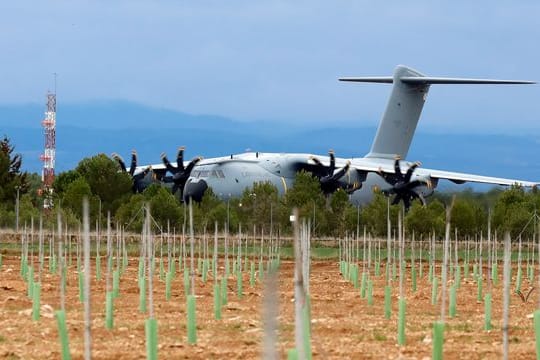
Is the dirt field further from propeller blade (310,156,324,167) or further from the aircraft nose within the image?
propeller blade (310,156,324,167)

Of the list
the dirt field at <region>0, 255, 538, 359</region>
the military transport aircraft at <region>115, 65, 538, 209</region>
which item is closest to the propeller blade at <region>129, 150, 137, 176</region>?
the military transport aircraft at <region>115, 65, 538, 209</region>

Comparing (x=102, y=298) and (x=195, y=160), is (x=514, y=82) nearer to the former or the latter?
(x=195, y=160)

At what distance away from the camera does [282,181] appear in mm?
83062

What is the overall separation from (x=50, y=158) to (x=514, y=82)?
97.5ft

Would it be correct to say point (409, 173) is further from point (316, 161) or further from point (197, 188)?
point (197, 188)

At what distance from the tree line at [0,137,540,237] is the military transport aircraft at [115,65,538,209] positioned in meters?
3.03

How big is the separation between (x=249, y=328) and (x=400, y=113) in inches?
2980

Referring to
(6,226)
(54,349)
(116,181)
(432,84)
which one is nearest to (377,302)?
(54,349)

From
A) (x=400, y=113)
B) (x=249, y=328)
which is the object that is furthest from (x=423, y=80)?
(x=249, y=328)

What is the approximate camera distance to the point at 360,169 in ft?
275

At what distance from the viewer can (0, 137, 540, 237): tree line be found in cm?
5953

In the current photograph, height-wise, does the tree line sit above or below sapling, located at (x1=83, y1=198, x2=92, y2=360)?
above

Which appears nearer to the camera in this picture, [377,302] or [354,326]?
[354,326]

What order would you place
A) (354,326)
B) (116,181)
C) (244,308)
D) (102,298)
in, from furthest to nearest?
(116,181) → (102,298) → (244,308) → (354,326)
